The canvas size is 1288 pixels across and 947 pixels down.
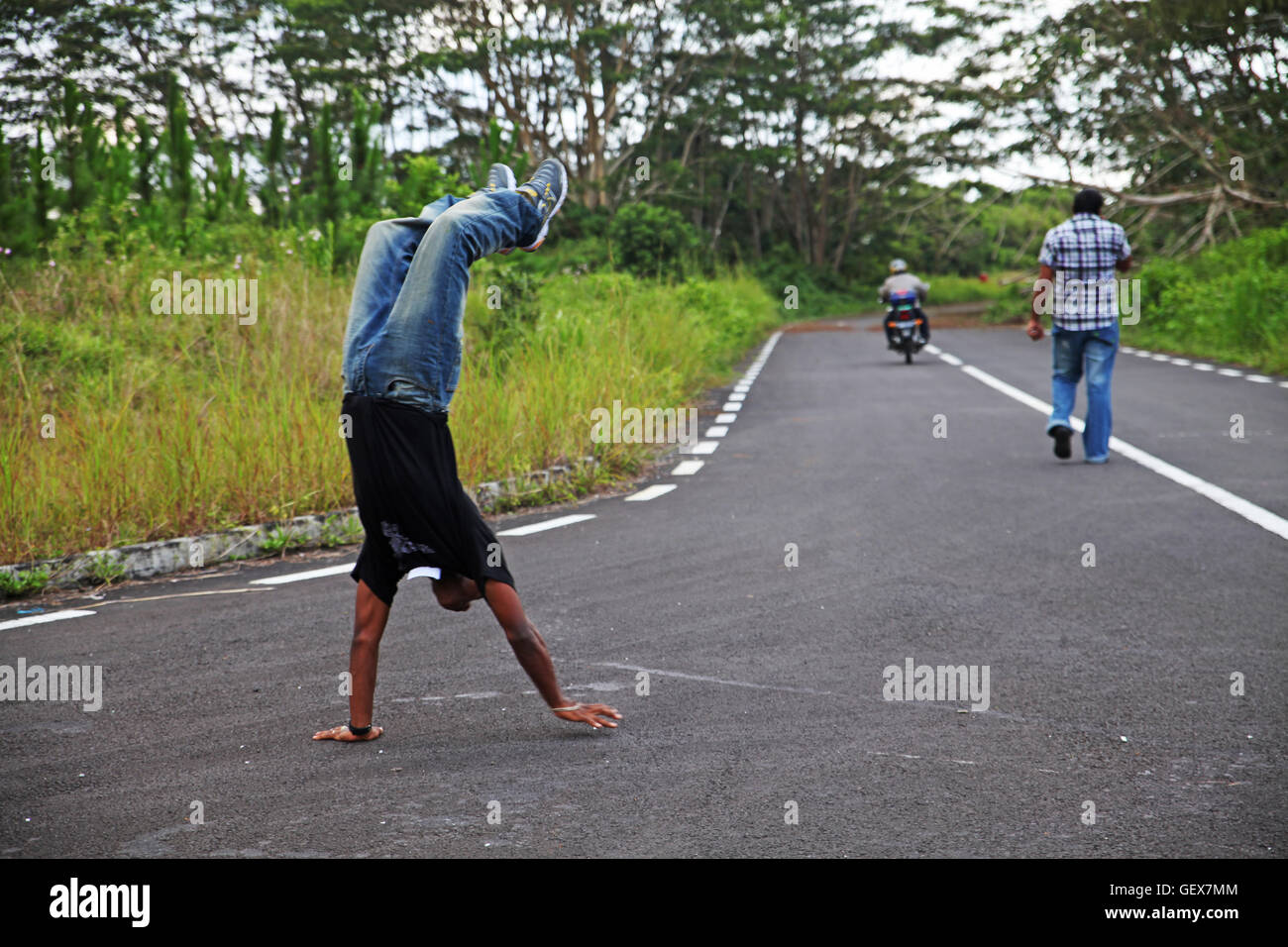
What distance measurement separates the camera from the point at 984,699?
15.2 feet

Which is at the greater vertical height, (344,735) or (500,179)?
(500,179)

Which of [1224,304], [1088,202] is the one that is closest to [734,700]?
[1088,202]

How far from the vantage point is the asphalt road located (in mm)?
3525

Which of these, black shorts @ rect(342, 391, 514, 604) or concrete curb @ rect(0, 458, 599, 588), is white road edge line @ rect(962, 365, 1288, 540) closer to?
black shorts @ rect(342, 391, 514, 604)

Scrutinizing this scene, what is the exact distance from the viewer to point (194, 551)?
24.6 feet

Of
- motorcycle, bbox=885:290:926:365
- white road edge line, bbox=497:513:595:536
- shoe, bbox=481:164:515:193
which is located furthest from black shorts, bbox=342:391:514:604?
motorcycle, bbox=885:290:926:365

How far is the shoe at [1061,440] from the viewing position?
10445 mm

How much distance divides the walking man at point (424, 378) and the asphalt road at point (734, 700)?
2.07ft

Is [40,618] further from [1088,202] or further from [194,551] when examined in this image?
[1088,202]

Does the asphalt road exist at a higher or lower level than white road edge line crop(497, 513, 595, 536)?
higher

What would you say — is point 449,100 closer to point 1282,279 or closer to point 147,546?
point 1282,279

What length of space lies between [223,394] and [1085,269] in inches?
268

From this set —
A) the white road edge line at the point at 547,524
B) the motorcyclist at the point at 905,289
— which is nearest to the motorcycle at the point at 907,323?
the motorcyclist at the point at 905,289
